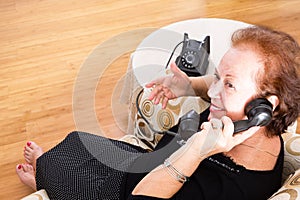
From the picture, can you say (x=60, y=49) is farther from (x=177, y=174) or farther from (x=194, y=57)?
(x=177, y=174)

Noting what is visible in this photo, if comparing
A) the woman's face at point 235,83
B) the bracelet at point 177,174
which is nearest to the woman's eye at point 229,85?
the woman's face at point 235,83

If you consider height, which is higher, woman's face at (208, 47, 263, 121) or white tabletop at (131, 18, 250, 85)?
woman's face at (208, 47, 263, 121)

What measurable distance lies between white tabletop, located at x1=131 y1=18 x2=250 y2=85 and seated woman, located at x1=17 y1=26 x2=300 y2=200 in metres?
0.51

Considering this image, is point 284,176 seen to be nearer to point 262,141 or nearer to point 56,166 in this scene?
point 262,141

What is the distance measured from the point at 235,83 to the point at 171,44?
0.73 metres

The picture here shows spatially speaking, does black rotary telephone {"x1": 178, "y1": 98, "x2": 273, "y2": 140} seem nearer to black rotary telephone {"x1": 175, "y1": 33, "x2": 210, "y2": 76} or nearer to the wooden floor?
black rotary telephone {"x1": 175, "y1": 33, "x2": 210, "y2": 76}

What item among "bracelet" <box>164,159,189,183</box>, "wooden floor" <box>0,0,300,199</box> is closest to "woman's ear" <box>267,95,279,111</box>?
"bracelet" <box>164,159,189,183</box>

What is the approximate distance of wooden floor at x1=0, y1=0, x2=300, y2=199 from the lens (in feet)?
6.84

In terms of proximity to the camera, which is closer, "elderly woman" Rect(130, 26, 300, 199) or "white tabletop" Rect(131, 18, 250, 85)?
"elderly woman" Rect(130, 26, 300, 199)

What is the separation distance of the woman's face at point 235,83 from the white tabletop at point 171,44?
1.62ft

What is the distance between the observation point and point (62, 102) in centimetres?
224

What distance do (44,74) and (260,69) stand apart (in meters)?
1.46

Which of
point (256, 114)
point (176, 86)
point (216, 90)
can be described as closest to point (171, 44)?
point (176, 86)

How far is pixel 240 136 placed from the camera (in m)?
1.17
